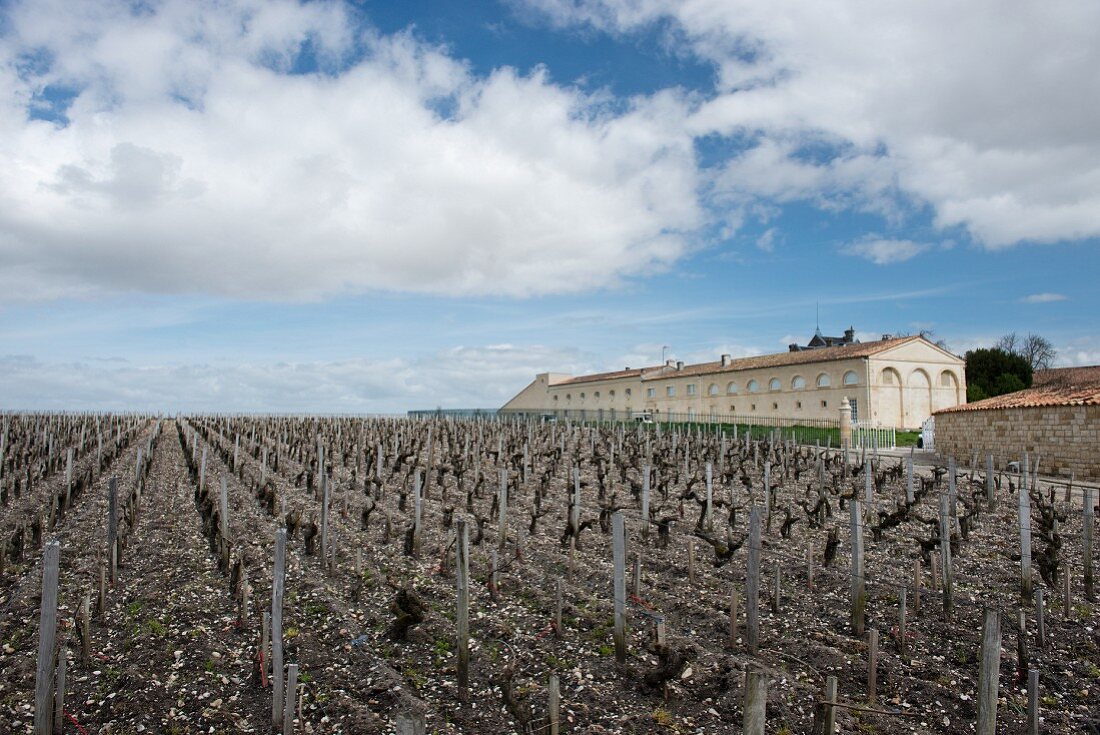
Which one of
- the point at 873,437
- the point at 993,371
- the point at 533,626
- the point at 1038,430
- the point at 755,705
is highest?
the point at 993,371

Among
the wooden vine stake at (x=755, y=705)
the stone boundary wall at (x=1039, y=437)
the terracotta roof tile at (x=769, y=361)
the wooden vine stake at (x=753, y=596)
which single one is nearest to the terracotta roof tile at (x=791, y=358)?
the terracotta roof tile at (x=769, y=361)

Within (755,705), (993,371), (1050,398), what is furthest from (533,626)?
(993,371)

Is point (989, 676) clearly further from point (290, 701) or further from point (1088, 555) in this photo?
point (1088, 555)

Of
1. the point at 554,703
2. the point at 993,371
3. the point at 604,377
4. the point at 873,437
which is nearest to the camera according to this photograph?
the point at 554,703

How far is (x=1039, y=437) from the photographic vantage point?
74.9ft

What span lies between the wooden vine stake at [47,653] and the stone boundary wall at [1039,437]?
79.4 feet

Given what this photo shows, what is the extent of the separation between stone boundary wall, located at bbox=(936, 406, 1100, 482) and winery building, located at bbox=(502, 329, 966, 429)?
639 centimetres

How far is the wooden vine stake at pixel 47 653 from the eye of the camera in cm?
550

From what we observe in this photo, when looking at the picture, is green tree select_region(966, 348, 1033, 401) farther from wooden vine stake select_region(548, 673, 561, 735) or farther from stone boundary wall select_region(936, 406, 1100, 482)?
wooden vine stake select_region(548, 673, 561, 735)

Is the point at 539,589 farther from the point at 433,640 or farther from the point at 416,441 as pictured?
the point at 416,441

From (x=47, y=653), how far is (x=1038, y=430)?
2619 centimetres

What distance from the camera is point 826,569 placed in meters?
9.91

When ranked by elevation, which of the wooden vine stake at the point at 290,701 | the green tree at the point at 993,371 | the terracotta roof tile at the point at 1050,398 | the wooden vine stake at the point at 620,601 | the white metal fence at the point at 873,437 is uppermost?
the green tree at the point at 993,371

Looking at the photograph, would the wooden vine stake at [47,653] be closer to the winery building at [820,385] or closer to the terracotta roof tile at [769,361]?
the winery building at [820,385]
